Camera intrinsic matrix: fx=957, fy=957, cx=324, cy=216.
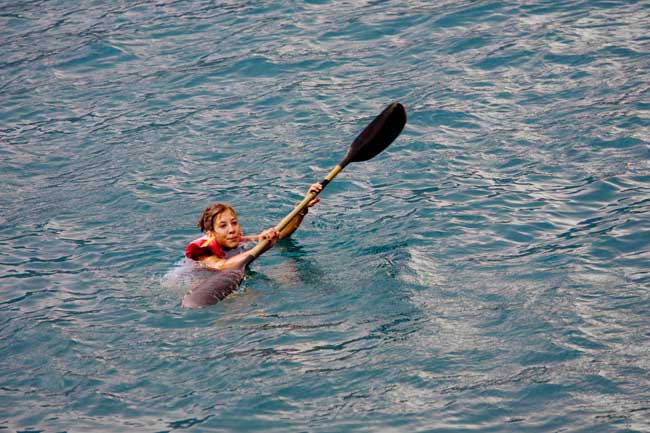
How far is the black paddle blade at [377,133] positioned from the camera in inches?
380

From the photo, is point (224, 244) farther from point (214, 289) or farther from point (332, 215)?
point (332, 215)

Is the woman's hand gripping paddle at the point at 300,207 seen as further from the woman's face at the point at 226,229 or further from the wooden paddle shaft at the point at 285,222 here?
the woman's face at the point at 226,229

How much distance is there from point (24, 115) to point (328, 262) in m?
6.97

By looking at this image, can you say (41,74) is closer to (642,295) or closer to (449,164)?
(449,164)

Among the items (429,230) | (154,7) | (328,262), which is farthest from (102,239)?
(154,7)

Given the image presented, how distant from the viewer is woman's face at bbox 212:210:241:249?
930cm

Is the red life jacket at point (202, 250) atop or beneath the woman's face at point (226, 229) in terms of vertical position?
beneath

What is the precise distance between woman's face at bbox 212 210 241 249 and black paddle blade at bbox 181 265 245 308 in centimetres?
56

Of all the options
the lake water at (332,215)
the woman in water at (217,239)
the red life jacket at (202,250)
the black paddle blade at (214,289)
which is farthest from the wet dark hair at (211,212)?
the black paddle blade at (214,289)

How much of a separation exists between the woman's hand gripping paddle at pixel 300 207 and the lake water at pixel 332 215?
0.46 ft

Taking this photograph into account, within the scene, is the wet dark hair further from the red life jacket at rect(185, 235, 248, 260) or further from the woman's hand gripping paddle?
the woman's hand gripping paddle

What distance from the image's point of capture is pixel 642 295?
315 inches

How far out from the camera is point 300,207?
9.12 meters

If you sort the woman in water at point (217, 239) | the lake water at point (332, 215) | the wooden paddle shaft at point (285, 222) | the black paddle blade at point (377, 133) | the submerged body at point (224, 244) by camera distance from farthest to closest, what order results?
the black paddle blade at point (377, 133), the woman in water at point (217, 239), the wooden paddle shaft at point (285, 222), the submerged body at point (224, 244), the lake water at point (332, 215)
